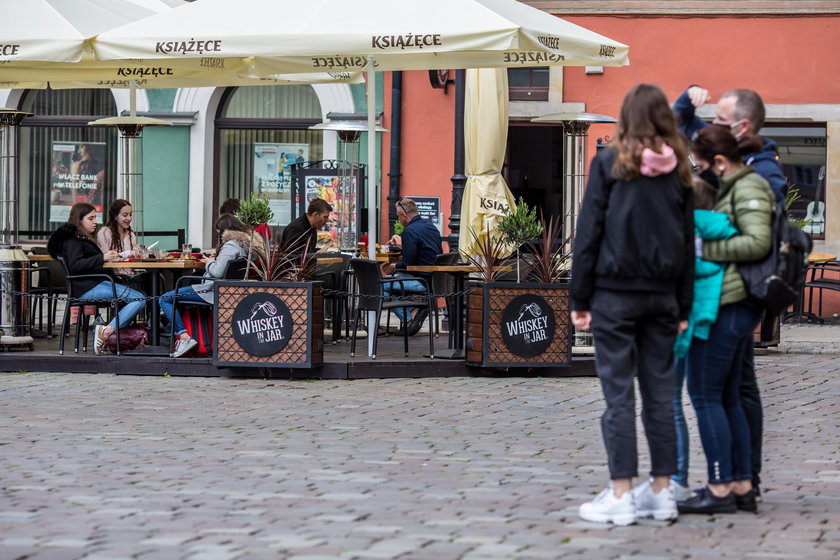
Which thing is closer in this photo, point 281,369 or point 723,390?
point 723,390

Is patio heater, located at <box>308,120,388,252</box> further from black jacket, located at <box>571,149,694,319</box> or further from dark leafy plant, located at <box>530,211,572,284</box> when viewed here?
black jacket, located at <box>571,149,694,319</box>

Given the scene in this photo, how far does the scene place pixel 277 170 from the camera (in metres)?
18.2

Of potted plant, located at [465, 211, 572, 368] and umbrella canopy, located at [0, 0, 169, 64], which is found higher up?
umbrella canopy, located at [0, 0, 169, 64]

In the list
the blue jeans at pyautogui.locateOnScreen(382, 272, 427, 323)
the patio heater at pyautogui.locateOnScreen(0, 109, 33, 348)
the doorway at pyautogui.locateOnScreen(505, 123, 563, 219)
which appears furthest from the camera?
the doorway at pyautogui.locateOnScreen(505, 123, 563, 219)

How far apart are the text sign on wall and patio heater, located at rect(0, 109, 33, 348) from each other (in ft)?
7.71

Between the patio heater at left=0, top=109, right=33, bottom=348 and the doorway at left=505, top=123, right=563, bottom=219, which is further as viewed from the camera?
the doorway at left=505, top=123, right=563, bottom=219

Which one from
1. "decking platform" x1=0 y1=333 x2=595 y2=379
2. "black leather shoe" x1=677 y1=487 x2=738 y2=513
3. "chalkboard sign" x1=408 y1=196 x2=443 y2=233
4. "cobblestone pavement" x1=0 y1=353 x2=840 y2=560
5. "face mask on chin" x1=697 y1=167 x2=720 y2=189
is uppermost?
"chalkboard sign" x1=408 y1=196 x2=443 y2=233

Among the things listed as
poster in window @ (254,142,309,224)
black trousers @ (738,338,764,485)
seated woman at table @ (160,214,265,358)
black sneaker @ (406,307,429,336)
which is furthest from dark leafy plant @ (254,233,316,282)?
poster in window @ (254,142,309,224)

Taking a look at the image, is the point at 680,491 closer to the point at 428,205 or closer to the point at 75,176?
the point at 428,205

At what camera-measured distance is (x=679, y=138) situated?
5.49 m

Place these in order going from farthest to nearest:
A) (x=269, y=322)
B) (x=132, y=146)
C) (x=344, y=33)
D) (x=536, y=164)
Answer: (x=536, y=164) → (x=132, y=146) → (x=269, y=322) → (x=344, y=33)

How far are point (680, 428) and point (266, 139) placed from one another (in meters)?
13.0

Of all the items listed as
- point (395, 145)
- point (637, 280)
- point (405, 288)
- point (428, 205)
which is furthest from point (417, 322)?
point (637, 280)

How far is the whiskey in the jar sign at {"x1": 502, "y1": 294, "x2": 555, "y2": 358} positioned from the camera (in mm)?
10609
